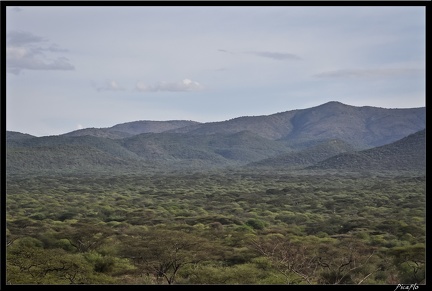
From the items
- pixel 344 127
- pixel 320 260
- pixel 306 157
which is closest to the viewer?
pixel 320 260

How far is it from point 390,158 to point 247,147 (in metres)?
59.9

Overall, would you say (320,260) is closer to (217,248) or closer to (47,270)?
(217,248)

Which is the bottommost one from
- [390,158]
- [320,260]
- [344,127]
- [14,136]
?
[320,260]

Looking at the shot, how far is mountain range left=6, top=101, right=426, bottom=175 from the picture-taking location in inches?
3903

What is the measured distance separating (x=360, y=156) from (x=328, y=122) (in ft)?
281

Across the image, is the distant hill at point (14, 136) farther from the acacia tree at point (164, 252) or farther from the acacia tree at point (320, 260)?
the acacia tree at point (320, 260)

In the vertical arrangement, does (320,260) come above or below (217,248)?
below

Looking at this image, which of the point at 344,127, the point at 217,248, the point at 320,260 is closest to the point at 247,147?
the point at 344,127

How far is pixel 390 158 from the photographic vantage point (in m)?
94.9

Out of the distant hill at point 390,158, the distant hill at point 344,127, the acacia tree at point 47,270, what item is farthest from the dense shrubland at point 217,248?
the distant hill at point 344,127

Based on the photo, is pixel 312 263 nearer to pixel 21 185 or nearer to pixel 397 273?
pixel 397 273

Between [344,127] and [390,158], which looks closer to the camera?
[390,158]

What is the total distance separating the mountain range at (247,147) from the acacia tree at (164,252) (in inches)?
2601

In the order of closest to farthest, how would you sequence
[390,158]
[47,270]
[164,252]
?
[47,270] → [164,252] → [390,158]
